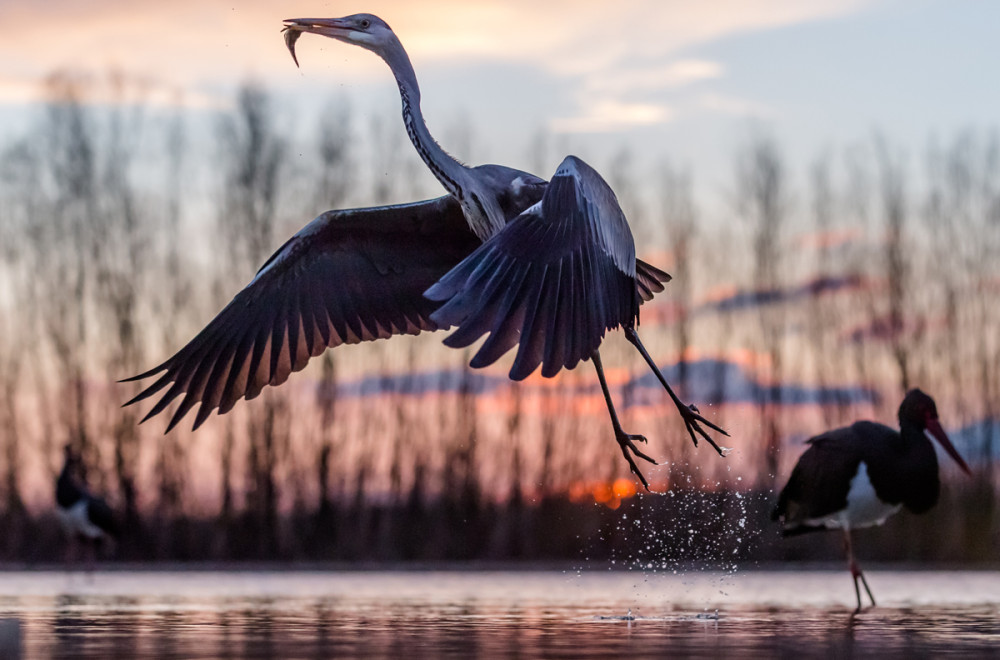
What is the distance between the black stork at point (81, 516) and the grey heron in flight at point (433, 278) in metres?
11.9

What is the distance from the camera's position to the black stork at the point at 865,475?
1179 centimetres

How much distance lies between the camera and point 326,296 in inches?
370

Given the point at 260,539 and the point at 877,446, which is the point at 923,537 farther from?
the point at 260,539

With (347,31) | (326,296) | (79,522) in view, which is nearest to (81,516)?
(79,522)

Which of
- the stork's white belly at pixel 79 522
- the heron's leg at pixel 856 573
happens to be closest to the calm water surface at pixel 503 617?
the heron's leg at pixel 856 573

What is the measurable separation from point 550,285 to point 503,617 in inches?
120

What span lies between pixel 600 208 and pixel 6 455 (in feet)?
64.9

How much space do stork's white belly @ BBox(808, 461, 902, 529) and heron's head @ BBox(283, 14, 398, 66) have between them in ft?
17.5

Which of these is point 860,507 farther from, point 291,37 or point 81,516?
point 81,516

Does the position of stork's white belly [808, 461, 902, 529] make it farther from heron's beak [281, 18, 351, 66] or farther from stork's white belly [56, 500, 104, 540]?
stork's white belly [56, 500, 104, 540]

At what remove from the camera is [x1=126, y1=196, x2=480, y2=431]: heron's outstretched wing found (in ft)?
29.3

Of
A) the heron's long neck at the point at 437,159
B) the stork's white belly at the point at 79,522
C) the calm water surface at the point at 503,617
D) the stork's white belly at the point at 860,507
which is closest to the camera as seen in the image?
the calm water surface at the point at 503,617

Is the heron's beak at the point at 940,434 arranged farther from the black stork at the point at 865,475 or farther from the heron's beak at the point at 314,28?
the heron's beak at the point at 314,28

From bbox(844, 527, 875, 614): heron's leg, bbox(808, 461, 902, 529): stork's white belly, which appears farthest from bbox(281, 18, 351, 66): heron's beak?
bbox(808, 461, 902, 529): stork's white belly
